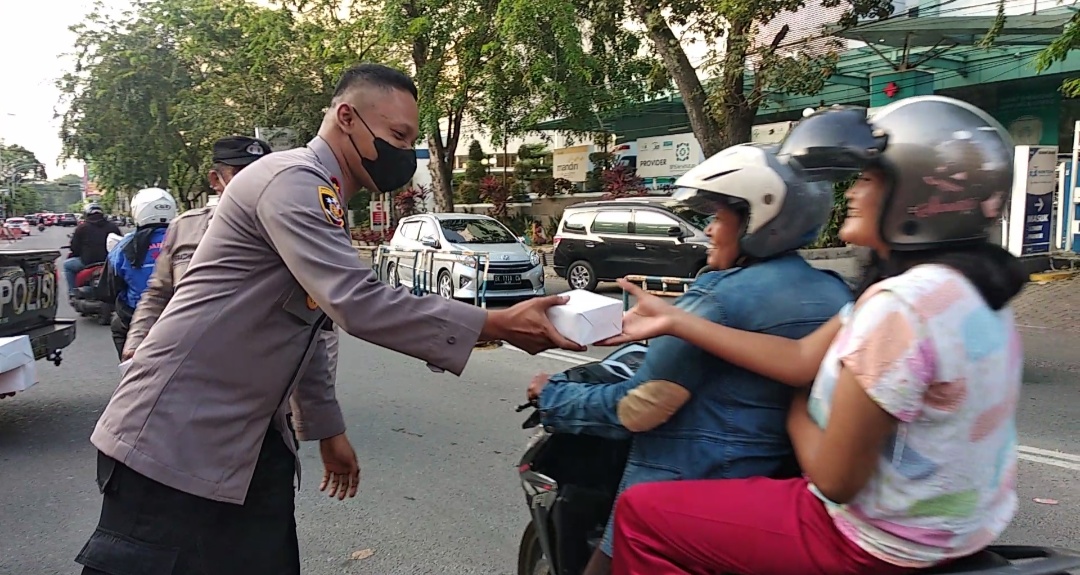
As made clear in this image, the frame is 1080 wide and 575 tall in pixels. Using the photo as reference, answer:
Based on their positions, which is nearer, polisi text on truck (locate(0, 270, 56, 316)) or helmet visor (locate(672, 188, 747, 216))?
helmet visor (locate(672, 188, 747, 216))

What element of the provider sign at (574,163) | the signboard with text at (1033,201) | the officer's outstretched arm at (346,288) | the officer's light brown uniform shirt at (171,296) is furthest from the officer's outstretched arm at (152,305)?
the provider sign at (574,163)

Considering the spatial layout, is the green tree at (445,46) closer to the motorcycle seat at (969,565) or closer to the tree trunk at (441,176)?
the tree trunk at (441,176)

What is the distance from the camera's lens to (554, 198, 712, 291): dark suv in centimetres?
1396

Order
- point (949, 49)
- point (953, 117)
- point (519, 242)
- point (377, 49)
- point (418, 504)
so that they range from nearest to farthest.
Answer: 1. point (953, 117)
2. point (418, 504)
3. point (519, 242)
4. point (949, 49)
5. point (377, 49)

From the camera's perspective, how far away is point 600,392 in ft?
6.89

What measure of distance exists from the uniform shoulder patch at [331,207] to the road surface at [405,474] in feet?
7.09

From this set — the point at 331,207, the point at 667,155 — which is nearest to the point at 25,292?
the point at 331,207

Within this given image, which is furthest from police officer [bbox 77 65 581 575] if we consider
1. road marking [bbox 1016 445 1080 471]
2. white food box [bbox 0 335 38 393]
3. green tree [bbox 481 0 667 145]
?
green tree [bbox 481 0 667 145]

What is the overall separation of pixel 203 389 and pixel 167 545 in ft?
1.26

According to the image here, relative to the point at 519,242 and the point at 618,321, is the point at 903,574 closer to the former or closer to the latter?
the point at 618,321

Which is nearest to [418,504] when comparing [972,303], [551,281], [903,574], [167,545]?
[167,545]

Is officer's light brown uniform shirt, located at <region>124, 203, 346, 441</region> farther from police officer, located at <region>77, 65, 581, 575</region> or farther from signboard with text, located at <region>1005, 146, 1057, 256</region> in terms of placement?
signboard with text, located at <region>1005, 146, 1057, 256</region>

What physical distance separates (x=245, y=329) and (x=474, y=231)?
12630 millimetres

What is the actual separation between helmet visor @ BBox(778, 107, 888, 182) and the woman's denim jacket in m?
0.24
